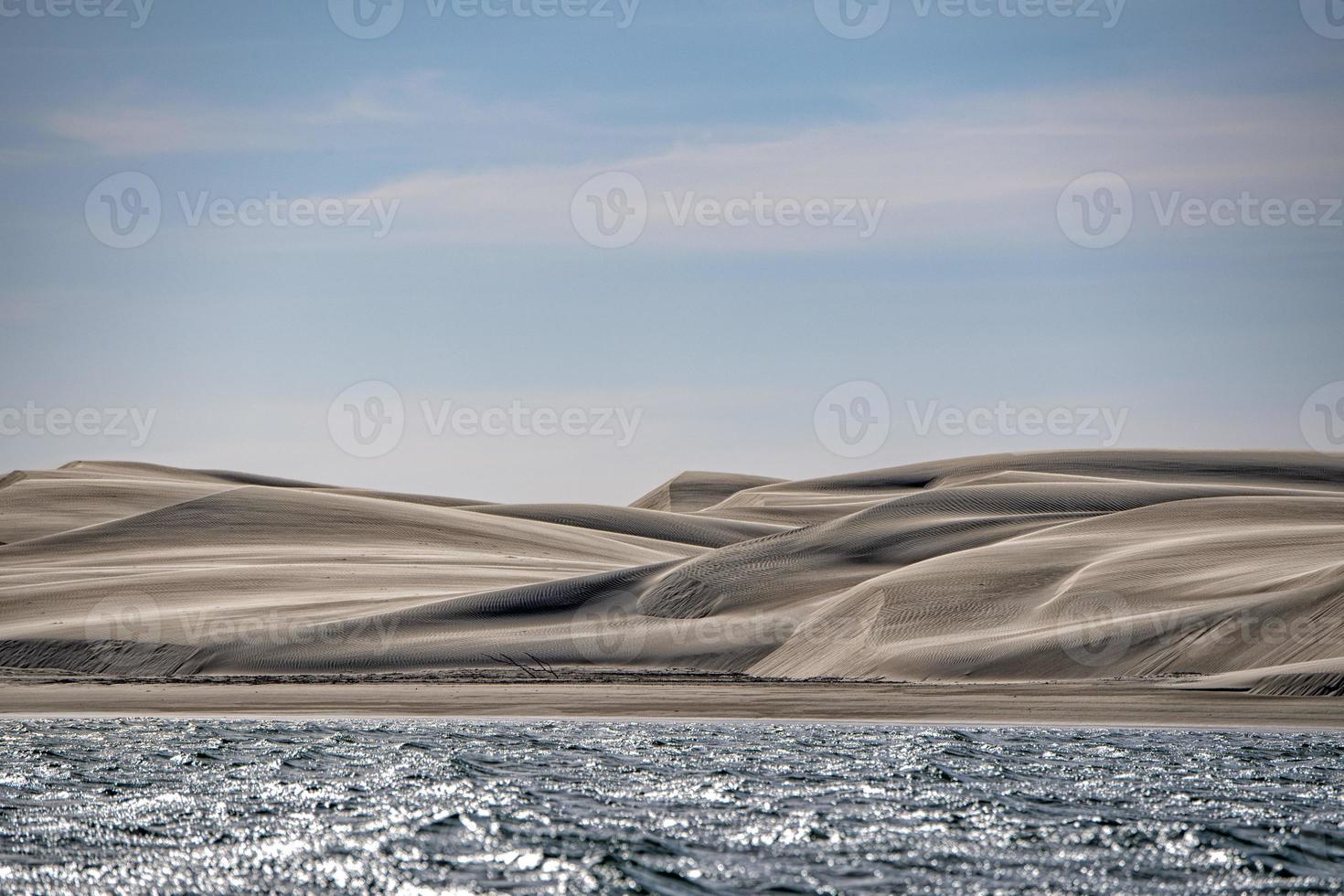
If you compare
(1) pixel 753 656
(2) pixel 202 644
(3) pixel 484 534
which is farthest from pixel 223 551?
(1) pixel 753 656

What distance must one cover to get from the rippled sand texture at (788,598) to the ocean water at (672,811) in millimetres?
7634

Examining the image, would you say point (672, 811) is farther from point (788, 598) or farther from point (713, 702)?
point (788, 598)

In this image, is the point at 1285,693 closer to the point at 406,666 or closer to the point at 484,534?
the point at 406,666

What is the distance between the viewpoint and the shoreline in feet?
79.9

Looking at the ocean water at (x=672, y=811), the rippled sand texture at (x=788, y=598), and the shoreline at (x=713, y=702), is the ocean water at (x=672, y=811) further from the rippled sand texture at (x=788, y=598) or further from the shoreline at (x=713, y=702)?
the rippled sand texture at (x=788, y=598)

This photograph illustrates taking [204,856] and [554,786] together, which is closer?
[204,856]

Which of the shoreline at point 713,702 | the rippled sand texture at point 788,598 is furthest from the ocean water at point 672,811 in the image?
the rippled sand texture at point 788,598

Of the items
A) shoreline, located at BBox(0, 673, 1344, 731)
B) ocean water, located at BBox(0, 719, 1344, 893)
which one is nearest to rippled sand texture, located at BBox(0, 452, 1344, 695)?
shoreline, located at BBox(0, 673, 1344, 731)

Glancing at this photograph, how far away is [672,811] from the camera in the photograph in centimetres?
1589

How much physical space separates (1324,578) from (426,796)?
20.7 m

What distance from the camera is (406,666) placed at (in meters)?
35.0

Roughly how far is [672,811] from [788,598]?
25108 mm

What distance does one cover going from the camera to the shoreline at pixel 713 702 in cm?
2434

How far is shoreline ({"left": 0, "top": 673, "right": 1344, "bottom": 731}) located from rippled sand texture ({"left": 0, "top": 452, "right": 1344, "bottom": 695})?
1.80 m
